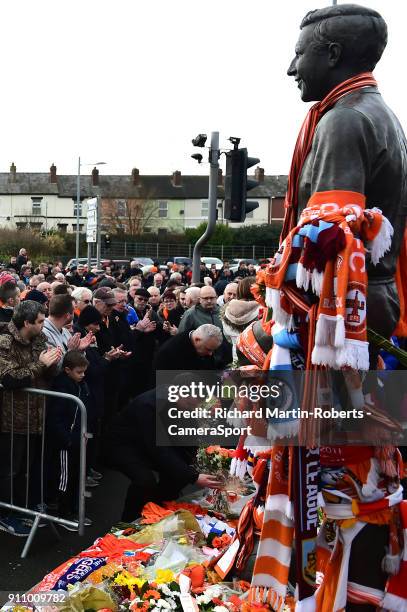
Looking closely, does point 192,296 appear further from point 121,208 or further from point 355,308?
point 121,208

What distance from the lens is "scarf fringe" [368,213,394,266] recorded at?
286 centimetres

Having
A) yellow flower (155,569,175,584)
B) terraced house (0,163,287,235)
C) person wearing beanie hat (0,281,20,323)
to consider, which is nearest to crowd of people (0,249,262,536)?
person wearing beanie hat (0,281,20,323)

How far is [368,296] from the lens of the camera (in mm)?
3008

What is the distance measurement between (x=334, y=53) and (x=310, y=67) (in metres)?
0.11

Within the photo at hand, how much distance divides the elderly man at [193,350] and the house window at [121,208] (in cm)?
5652

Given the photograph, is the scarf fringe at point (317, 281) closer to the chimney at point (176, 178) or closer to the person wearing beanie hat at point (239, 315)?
the person wearing beanie hat at point (239, 315)

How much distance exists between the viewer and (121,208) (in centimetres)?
6300

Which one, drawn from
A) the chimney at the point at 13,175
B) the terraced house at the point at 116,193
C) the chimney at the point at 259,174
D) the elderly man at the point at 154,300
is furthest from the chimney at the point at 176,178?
the elderly man at the point at 154,300

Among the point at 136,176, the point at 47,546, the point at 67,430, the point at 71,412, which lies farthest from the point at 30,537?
the point at 136,176

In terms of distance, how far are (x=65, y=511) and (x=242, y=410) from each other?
354 centimetres

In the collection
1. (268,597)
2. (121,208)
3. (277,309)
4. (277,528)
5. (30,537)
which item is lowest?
(30,537)

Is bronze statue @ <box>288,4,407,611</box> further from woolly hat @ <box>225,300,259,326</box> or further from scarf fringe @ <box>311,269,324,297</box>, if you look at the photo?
woolly hat @ <box>225,300,259,326</box>

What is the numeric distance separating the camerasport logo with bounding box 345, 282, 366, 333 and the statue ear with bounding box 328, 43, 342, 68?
103cm

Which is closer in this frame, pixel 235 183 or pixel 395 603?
pixel 395 603
